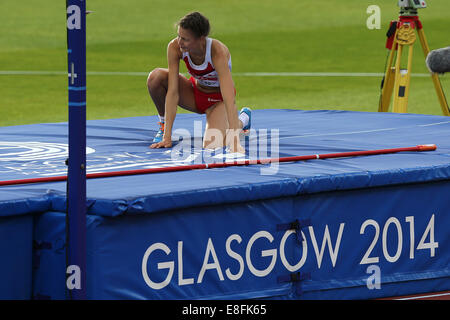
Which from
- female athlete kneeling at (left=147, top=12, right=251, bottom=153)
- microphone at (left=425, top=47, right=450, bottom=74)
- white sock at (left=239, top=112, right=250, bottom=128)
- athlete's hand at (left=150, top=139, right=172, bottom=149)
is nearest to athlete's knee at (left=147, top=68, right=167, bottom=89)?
female athlete kneeling at (left=147, top=12, right=251, bottom=153)

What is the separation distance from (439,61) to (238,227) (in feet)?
6.08

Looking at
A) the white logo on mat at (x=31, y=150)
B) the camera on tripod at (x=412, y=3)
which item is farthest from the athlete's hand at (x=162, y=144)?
the camera on tripod at (x=412, y=3)

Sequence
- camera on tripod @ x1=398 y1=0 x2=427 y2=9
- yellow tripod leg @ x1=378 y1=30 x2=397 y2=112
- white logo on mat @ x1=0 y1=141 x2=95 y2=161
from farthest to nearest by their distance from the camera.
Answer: yellow tripod leg @ x1=378 y1=30 x2=397 y2=112 → camera on tripod @ x1=398 y1=0 x2=427 y2=9 → white logo on mat @ x1=0 y1=141 x2=95 y2=161

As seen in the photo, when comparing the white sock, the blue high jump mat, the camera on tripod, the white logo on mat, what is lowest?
the blue high jump mat

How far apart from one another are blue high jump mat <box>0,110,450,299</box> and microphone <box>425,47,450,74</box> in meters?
0.56

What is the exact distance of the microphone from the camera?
475cm

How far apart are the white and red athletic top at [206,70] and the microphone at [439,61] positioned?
1.10 meters

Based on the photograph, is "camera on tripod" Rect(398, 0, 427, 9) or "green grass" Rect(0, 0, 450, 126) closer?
"camera on tripod" Rect(398, 0, 427, 9)

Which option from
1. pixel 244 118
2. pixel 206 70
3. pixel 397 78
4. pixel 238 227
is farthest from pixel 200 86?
pixel 397 78

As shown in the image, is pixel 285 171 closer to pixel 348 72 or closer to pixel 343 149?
pixel 343 149

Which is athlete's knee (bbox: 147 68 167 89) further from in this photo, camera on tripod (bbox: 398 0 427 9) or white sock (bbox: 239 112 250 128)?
camera on tripod (bbox: 398 0 427 9)

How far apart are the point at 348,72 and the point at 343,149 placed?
713 centimetres

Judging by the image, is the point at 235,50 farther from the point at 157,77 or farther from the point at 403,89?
the point at 157,77
